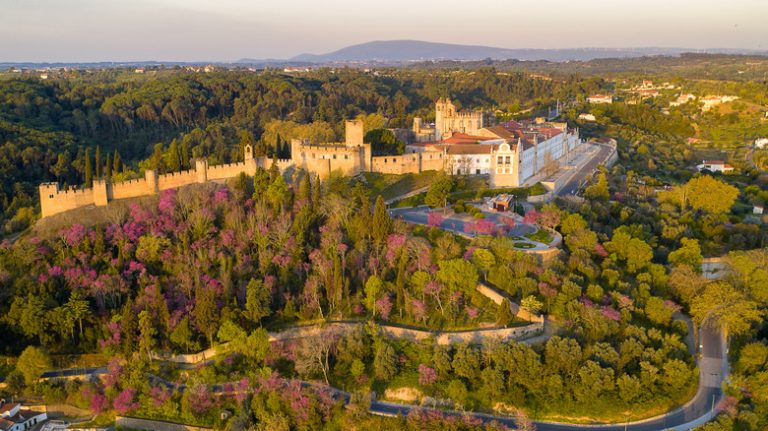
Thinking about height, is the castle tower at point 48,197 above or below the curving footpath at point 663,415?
above

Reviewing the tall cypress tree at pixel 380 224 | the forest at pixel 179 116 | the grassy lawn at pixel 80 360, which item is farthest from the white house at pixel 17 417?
the tall cypress tree at pixel 380 224

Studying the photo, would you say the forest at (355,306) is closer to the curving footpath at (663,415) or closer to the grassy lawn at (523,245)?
the curving footpath at (663,415)

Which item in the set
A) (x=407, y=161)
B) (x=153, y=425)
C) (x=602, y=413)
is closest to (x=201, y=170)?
(x=407, y=161)

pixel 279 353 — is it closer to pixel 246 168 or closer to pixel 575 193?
pixel 246 168

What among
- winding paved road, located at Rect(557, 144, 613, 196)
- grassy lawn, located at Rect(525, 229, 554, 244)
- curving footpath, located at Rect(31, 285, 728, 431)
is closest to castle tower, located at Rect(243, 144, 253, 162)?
curving footpath, located at Rect(31, 285, 728, 431)

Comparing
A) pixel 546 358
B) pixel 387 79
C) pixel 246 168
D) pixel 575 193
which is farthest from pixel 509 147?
pixel 387 79

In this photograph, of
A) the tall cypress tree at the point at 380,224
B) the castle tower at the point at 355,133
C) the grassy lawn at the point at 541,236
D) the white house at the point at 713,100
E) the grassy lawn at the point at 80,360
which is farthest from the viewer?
the white house at the point at 713,100
